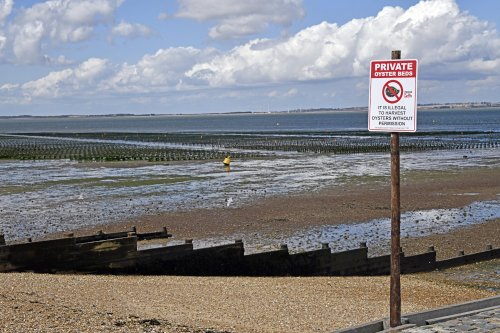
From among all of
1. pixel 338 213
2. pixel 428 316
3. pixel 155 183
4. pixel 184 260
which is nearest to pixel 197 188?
pixel 155 183

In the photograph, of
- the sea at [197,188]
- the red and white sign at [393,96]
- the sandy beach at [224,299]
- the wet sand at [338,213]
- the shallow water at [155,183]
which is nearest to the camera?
the red and white sign at [393,96]

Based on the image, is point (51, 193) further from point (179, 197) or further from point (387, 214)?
point (387, 214)

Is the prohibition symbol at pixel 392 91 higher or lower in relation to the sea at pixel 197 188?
higher

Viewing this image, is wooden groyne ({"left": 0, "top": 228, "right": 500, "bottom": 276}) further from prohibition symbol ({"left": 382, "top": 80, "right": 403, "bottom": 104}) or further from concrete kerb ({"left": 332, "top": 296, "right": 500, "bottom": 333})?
prohibition symbol ({"left": 382, "top": 80, "right": 403, "bottom": 104})

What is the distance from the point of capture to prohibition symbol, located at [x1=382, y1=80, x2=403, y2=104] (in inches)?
347

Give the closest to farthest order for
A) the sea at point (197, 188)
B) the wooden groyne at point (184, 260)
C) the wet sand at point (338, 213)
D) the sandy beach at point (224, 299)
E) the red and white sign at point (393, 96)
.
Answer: the red and white sign at point (393, 96) → the sandy beach at point (224, 299) → the wooden groyne at point (184, 260) → the wet sand at point (338, 213) → the sea at point (197, 188)

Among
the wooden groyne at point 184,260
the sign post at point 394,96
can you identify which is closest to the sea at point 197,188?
the wooden groyne at point 184,260

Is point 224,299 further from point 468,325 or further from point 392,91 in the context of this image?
point 392,91

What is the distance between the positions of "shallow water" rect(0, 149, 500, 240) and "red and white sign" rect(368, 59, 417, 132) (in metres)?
17.6

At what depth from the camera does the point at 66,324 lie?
9.09m

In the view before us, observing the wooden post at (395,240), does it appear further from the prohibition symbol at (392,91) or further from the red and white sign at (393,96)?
the prohibition symbol at (392,91)

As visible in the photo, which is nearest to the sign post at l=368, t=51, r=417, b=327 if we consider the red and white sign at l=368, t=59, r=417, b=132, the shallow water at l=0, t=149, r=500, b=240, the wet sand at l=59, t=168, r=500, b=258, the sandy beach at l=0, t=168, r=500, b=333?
the red and white sign at l=368, t=59, r=417, b=132

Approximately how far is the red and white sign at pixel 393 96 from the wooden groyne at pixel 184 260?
8.08m

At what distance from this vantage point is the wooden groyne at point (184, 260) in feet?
47.7
